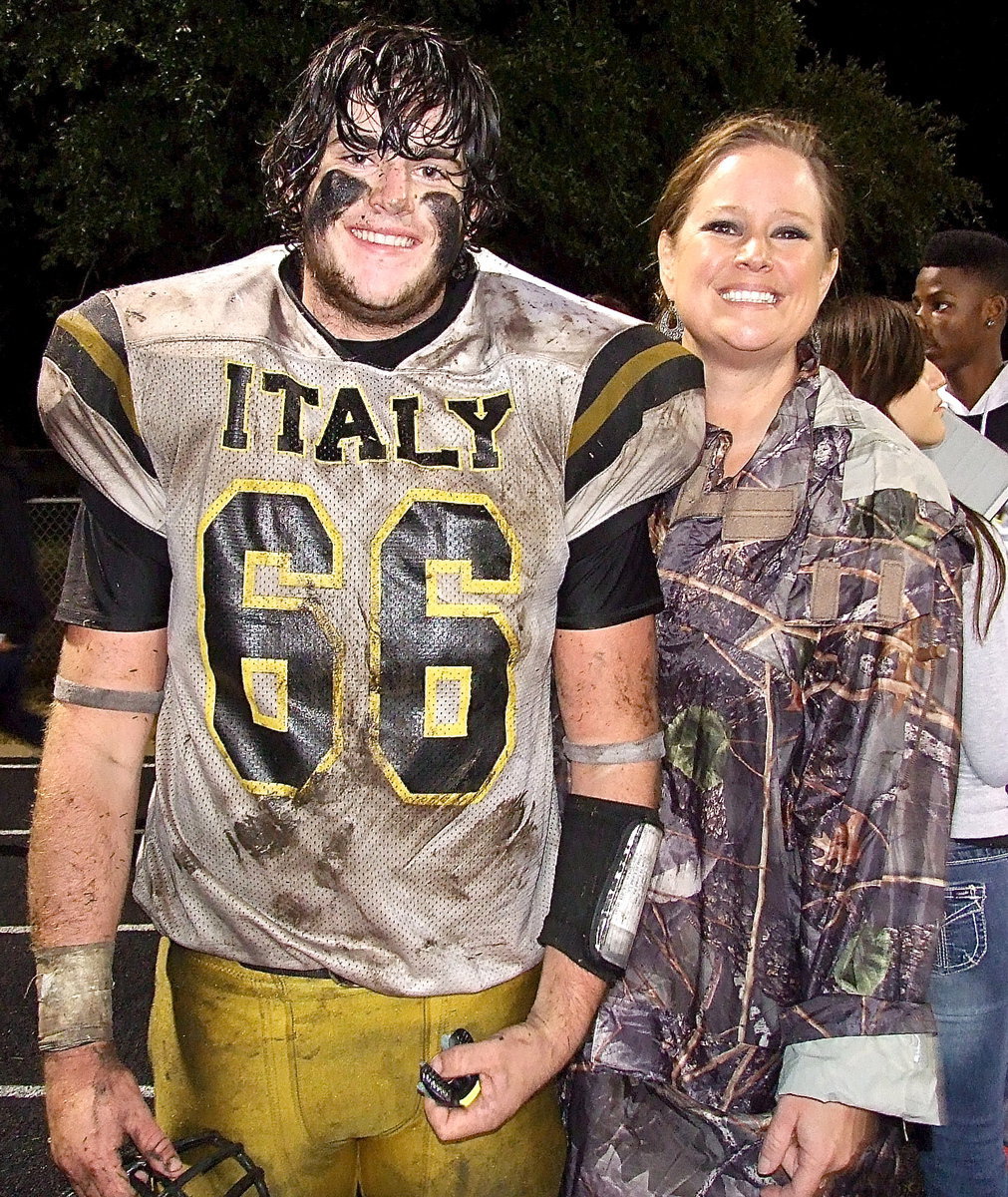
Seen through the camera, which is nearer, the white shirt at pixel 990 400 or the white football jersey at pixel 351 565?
the white football jersey at pixel 351 565

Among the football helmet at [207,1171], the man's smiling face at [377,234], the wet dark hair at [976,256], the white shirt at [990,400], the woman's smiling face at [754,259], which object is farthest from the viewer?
the wet dark hair at [976,256]

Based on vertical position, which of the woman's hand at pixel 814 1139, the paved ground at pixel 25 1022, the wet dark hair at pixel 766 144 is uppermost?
the wet dark hair at pixel 766 144

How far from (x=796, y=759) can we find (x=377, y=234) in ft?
3.39

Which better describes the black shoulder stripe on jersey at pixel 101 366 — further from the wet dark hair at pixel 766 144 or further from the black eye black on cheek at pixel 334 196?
the wet dark hair at pixel 766 144

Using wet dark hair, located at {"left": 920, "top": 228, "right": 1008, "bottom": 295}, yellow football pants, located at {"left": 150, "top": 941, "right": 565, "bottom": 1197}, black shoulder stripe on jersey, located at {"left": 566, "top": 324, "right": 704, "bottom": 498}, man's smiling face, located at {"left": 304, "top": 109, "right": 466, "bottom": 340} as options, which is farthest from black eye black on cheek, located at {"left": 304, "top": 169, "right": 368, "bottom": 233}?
wet dark hair, located at {"left": 920, "top": 228, "right": 1008, "bottom": 295}

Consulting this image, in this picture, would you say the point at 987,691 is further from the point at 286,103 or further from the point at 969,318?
the point at 286,103

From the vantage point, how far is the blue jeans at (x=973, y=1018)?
2.73 m

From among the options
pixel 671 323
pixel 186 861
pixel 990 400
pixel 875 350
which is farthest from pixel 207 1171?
pixel 990 400

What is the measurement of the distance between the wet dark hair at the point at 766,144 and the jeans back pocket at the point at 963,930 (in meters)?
1.34

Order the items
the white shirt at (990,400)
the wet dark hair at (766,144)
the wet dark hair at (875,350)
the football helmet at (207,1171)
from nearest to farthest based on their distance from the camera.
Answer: the football helmet at (207,1171), the wet dark hair at (766,144), the wet dark hair at (875,350), the white shirt at (990,400)

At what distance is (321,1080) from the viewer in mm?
2006

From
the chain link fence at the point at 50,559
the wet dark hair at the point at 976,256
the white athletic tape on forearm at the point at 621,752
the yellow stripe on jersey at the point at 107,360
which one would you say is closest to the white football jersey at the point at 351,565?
the yellow stripe on jersey at the point at 107,360

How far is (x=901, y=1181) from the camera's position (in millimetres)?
2719

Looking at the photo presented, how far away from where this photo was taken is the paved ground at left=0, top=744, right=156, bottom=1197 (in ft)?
13.0
